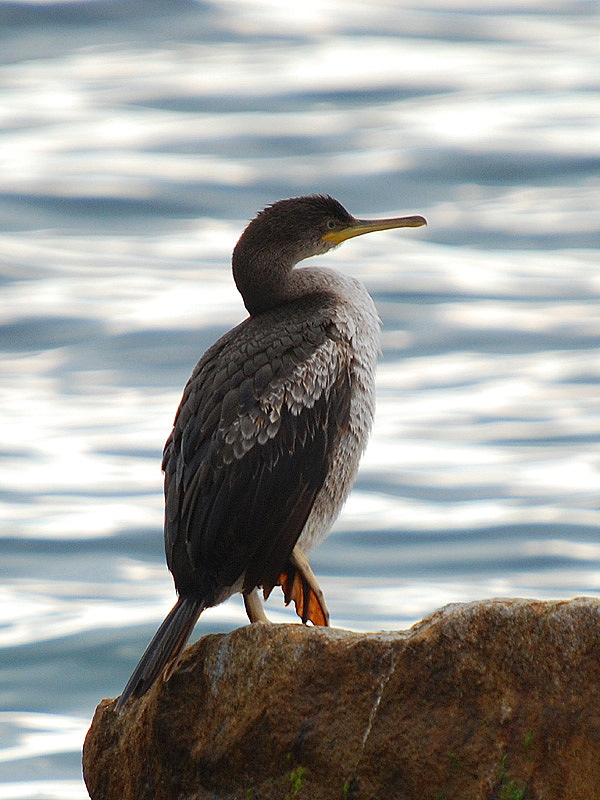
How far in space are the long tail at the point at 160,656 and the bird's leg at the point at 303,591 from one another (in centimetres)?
81

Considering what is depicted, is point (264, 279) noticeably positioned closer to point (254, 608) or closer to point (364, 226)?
point (364, 226)

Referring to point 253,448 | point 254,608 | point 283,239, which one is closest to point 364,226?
point 283,239

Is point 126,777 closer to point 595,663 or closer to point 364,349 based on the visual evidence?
point 595,663

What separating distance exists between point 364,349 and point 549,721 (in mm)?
2415

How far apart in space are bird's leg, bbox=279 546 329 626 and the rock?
3.64 feet

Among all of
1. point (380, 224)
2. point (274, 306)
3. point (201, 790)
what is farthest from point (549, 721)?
point (380, 224)

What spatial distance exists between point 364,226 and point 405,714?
2.95m

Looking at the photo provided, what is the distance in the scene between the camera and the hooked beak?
7039 millimetres

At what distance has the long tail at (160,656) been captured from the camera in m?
5.35

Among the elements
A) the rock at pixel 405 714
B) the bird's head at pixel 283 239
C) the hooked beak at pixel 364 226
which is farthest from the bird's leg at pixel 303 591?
the hooked beak at pixel 364 226

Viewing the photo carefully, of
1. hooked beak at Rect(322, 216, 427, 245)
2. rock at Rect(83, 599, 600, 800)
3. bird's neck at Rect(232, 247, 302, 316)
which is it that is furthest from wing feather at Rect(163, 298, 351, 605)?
rock at Rect(83, 599, 600, 800)

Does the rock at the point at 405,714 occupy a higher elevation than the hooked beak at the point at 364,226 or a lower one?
lower

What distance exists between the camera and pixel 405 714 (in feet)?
15.9

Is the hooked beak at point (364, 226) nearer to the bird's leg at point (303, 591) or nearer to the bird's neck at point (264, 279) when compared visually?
the bird's neck at point (264, 279)
